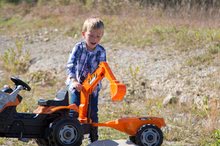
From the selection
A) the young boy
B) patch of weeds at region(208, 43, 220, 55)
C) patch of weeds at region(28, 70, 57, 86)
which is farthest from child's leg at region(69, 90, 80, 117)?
patch of weeds at region(208, 43, 220, 55)

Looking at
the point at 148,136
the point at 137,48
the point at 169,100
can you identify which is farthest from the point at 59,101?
the point at 137,48

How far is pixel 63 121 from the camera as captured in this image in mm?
4570

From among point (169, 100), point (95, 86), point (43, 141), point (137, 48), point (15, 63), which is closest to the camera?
point (43, 141)

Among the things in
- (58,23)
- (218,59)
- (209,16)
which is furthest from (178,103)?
(58,23)

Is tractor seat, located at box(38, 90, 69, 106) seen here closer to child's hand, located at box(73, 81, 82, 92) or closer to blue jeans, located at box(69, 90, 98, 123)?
child's hand, located at box(73, 81, 82, 92)

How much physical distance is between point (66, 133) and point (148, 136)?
0.82 meters

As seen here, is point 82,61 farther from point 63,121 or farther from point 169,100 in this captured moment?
point 169,100

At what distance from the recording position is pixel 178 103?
817 cm

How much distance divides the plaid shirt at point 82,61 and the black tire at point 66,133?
21.9 inches

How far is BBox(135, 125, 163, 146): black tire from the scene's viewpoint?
484cm

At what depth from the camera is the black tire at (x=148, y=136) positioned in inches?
191

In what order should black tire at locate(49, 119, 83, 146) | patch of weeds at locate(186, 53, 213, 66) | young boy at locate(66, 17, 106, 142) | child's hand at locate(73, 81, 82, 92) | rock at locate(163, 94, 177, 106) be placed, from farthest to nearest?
patch of weeds at locate(186, 53, 213, 66) < rock at locate(163, 94, 177, 106) < young boy at locate(66, 17, 106, 142) < child's hand at locate(73, 81, 82, 92) < black tire at locate(49, 119, 83, 146)

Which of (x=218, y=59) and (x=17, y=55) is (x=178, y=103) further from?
(x=17, y=55)

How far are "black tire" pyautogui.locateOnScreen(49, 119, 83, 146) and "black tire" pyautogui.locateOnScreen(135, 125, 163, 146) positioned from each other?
58 centimetres
